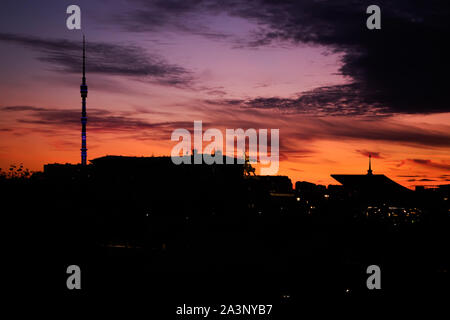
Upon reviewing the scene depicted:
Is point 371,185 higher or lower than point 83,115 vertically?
lower

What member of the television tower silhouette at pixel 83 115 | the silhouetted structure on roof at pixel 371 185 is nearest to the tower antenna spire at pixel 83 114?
the television tower silhouette at pixel 83 115

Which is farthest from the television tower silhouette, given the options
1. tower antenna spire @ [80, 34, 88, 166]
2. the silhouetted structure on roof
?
the silhouetted structure on roof

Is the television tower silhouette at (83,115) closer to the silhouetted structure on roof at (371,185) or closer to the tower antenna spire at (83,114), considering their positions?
the tower antenna spire at (83,114)

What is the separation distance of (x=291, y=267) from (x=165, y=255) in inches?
338

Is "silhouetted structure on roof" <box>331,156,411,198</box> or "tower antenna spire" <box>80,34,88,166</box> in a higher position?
"tower antenna spire" <box>80,34,88,166</box>

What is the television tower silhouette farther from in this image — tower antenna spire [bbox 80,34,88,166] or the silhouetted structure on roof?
the silhouetted structure on roof

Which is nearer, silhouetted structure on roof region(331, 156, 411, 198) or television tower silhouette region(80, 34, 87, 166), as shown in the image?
silhouetted structure on roof region(331, 156, 411, 198)

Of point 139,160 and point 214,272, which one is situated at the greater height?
point 139,160

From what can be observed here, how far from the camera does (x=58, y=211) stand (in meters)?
33.6

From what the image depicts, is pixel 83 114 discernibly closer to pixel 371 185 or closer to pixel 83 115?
pixel 83 115

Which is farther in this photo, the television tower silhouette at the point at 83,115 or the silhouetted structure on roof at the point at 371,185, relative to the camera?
the television tower silhouette at the point at 83,115

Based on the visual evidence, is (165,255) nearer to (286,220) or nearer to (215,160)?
(286,220)

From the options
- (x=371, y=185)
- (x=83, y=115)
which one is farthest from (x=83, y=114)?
(x=371, y=185)
